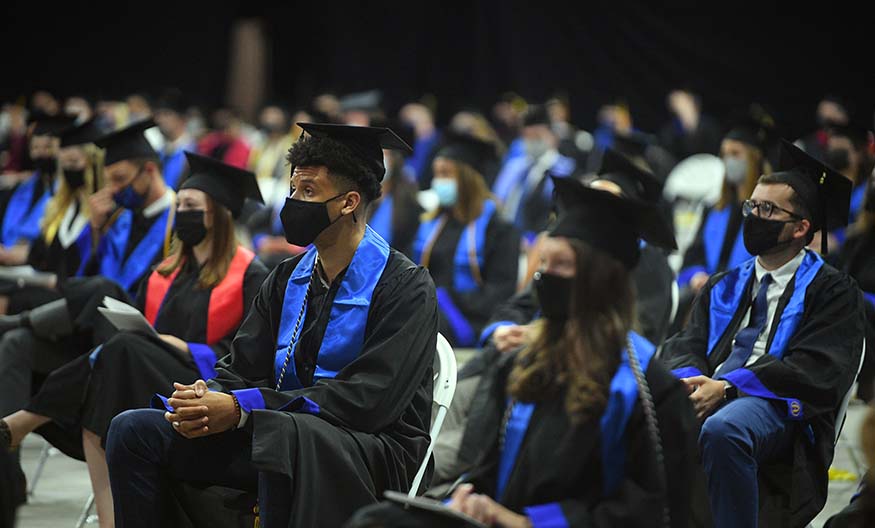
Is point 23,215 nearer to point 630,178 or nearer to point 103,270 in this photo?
point 103,270

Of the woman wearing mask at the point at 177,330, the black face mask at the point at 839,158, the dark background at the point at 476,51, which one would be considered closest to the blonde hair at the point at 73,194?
the woman wearing mask at the point at 177,330

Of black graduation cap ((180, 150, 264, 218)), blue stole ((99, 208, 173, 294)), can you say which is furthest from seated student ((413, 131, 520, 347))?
black graduation cap ((180, 150, 264, 218))

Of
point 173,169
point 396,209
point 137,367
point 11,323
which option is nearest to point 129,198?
point 11,323

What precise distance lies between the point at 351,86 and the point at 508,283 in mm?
12762

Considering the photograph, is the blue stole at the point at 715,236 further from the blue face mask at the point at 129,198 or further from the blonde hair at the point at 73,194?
the blonde hair at the point at 73,194

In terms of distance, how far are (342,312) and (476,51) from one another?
576 inches

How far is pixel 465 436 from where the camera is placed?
10.1 ft

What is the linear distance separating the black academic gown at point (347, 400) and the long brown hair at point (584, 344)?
2.65ft

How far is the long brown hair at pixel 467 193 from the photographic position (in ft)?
25.4

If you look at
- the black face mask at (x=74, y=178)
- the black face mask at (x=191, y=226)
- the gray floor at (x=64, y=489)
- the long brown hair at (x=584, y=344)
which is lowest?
the gray floor at (x=64, y=489)

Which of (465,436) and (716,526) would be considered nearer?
(465,436)

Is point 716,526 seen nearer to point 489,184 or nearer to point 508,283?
point 508,283

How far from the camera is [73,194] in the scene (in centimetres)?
692

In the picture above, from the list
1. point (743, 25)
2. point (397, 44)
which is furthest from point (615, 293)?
point (397, 44)
